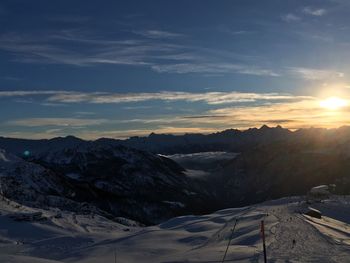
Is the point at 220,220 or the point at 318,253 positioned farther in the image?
the point at 220,220

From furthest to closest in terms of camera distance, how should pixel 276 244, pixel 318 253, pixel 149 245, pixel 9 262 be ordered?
pixel 149 245, pixel 276 244, pixel 318 253, pixel 9 262

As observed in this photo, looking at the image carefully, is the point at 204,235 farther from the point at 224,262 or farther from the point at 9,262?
the point at 9,262

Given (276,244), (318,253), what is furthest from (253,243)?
(318,253)

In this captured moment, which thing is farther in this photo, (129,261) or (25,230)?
(25,230)

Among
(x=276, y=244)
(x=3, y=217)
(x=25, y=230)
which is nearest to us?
(x=276, y=244)

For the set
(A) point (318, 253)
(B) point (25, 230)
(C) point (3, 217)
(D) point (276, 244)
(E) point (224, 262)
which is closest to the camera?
(E) point (224, 262)

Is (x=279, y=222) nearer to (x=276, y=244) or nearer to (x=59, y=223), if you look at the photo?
(x=276, y=244)

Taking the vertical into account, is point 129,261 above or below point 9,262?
below

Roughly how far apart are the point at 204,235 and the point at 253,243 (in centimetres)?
1124

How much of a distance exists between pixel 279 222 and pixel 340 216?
21.0 m

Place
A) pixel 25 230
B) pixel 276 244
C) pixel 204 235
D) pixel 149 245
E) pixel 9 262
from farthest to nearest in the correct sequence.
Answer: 1. pixel 25 230
2. pixel 204 235
3. pixel 149 245
4. pixel 276 244
5. pixel 9 262

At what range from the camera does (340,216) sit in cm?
6425

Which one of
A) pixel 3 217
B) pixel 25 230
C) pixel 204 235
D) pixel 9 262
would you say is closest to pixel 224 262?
pixel 9 262

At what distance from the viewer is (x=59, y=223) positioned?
210ft
